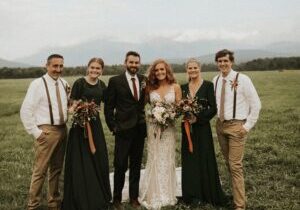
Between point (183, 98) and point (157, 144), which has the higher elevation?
point (183, 98)

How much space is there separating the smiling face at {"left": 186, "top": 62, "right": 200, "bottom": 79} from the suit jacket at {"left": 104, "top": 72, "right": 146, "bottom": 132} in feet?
3.00

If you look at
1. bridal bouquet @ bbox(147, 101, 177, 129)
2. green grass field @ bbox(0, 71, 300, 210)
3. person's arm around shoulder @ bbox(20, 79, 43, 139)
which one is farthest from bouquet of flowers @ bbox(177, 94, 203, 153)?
person's arm around shoulder @ bbox(20, 79, 43, 139)

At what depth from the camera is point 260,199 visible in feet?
31.4

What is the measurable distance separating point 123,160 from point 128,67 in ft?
5.84

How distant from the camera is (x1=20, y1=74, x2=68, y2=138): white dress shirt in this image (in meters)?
8.03

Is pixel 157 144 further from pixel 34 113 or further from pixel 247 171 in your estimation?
pixel 247 171

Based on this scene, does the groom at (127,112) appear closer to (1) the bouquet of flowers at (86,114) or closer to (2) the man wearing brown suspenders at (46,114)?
(1) the bouquet of flowers at (86,114)

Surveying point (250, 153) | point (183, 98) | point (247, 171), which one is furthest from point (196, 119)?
point (250, 153)

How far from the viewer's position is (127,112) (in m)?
8.72

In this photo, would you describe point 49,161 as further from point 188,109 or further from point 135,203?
point 188,109

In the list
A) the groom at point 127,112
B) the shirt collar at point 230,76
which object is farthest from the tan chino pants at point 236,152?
the groom at point 127,112

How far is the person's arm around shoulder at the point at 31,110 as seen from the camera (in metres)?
8.02

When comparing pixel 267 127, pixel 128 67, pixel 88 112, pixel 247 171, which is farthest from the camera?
pixel 267 127

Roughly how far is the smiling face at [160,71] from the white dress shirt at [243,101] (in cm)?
117
